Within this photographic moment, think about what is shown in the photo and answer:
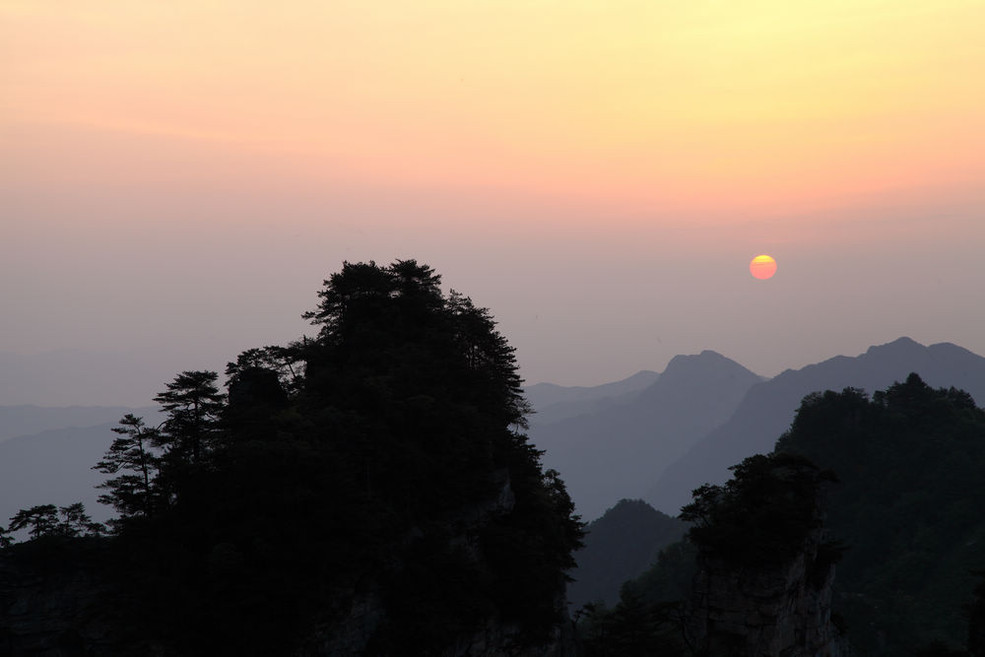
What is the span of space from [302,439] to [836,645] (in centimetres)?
4447

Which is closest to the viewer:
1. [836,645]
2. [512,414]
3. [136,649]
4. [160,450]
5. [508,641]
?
[136,649]

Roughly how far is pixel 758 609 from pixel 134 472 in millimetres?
40899

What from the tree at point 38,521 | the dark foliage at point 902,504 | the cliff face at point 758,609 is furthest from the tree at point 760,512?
the dark foliage at point 902,504

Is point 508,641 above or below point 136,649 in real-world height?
below

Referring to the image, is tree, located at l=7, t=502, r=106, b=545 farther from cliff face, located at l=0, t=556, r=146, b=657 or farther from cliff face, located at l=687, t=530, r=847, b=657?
cliff face, located at l=687, t=530, r=847, b=657

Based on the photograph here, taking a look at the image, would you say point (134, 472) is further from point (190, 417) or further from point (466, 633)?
point (466, 633)

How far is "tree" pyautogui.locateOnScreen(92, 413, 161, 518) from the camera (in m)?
46.2

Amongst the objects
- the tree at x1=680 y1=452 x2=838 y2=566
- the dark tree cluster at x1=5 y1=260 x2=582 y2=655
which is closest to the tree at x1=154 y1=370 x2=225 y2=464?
the dark tree cluster at x1=5 y1=260 x2=582 y2=655

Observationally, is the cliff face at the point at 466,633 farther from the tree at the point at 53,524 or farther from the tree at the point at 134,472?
the tree at the point at 53,524

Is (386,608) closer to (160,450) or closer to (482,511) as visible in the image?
(482,511)

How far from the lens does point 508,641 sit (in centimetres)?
5219

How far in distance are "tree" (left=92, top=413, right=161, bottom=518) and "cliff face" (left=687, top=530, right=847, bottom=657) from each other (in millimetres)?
36468

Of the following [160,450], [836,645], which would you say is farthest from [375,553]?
[836,645]

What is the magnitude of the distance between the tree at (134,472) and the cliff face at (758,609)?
36468mm
